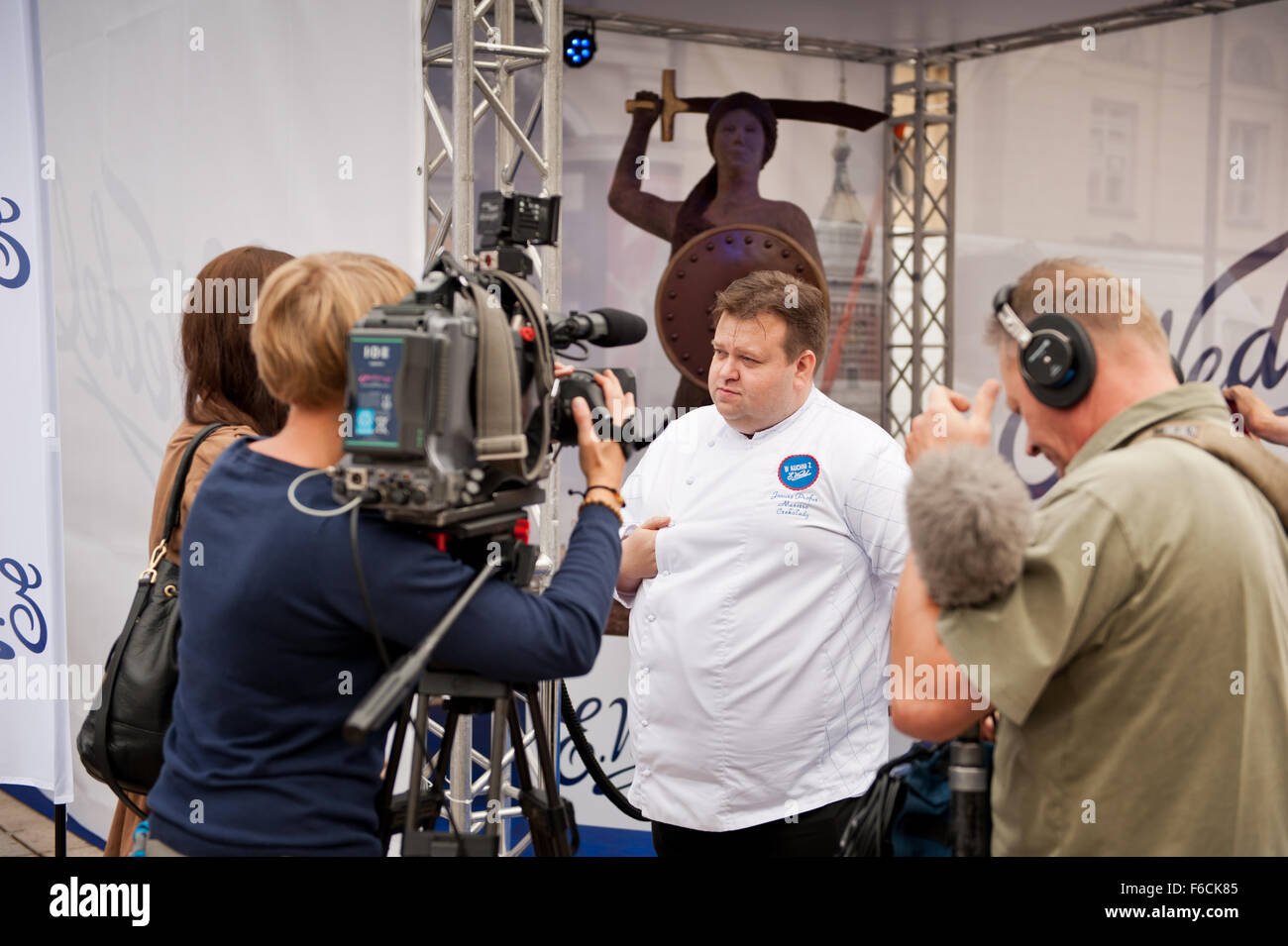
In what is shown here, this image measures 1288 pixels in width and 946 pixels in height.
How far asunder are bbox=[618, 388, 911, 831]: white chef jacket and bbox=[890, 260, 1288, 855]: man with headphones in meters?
0.89

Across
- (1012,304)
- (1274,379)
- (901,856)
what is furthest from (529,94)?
(901,856)

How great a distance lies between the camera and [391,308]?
1.35 metres

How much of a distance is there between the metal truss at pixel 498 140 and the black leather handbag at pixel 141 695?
90cm

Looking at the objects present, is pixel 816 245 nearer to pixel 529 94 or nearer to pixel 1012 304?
pixel 529 94

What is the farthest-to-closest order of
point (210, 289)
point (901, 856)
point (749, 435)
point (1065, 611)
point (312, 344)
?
point (749, 435) < point (210, 289) < point (901, 856) < point (312, 344) < point (1065, 611)

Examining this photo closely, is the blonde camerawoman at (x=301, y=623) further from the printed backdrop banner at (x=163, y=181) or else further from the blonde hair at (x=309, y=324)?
the printed backdrop banner at (x=163, y=181)

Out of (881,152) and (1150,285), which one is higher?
(881,152)

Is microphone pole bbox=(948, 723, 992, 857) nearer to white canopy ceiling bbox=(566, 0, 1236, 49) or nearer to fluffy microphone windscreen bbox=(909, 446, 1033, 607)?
fluffy microphone windscreen bbox=(909, 446, 1033, 607)

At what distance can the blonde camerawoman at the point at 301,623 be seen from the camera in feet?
4.45

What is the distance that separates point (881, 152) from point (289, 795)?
17.1 feet

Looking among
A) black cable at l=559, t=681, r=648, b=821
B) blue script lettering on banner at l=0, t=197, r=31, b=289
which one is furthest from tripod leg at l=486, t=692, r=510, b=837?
blue script lettering on banner at l=0, t=197, r=31, b=289

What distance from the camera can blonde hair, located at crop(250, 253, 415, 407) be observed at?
140 centimetres

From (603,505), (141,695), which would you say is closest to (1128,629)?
(603,505)
